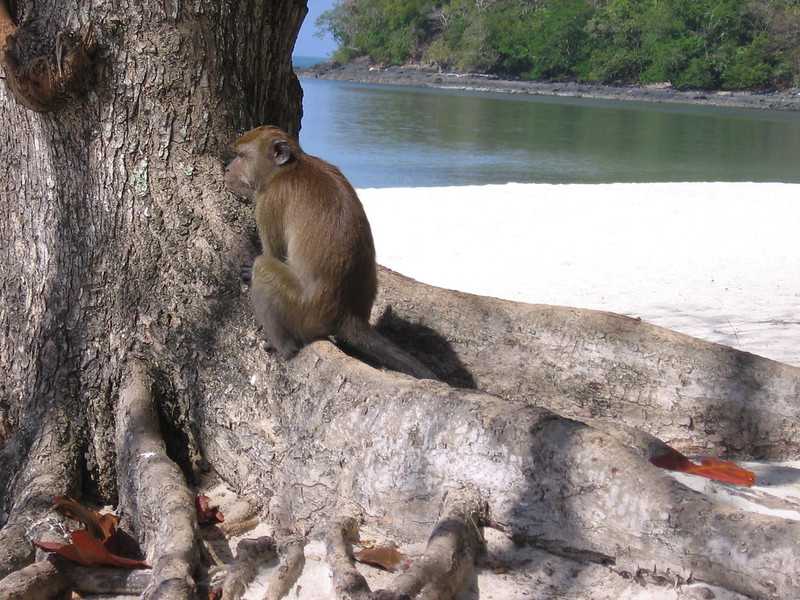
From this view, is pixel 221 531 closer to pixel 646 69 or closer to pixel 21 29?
pixel 21 29

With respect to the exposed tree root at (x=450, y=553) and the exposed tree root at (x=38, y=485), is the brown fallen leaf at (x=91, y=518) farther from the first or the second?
the exposed tree root at (x=450, y=553)

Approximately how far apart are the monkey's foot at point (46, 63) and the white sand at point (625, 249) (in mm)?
4751

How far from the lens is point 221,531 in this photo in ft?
11.5

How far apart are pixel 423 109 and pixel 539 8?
3020cm

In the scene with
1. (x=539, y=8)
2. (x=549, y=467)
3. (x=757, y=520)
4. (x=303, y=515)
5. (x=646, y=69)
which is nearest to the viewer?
(x=757, y=520)

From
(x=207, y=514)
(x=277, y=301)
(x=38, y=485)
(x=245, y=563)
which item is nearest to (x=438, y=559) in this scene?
(x=245, y=563)

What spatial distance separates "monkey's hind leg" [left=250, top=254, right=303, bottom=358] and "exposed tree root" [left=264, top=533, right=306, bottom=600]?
32.3 inches

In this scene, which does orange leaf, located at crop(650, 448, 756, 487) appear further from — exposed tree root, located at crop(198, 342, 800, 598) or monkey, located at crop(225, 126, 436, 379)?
monkey, located at crop(225, 126, 436, 379)

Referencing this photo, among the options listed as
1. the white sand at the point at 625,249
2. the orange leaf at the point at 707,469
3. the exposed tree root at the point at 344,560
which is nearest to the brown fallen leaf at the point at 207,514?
the exposed tree root at the point at 344,560

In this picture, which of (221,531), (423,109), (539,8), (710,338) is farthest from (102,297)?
(539,8)

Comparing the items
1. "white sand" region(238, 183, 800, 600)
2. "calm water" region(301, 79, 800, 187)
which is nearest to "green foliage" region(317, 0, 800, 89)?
"calm water" region(301, 79, 800, 187)

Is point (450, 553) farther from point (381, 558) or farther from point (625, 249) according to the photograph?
point (625, 249)

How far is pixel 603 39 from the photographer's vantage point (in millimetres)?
65188

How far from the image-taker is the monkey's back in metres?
3.94
